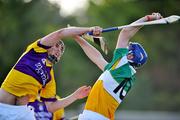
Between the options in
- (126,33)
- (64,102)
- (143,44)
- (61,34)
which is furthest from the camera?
(143,44)

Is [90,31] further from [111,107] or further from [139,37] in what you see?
[139,37]

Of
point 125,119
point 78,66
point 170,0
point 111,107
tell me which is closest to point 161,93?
point 78,66

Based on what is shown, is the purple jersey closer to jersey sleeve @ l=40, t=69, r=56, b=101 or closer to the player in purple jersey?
jersey sleeve @ l=40, t=69, r=56, b=101

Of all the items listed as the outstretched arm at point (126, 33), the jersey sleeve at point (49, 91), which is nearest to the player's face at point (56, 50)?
the jersey sleeve at point (49, 91)

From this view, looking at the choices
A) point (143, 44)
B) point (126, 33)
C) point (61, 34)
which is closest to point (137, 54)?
point (126, 33)

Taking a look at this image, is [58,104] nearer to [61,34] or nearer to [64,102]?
[64,102]

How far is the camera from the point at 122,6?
5066 cm

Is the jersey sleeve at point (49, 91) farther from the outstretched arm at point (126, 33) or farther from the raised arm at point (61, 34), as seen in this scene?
the outstretched arm at point (126, 33)

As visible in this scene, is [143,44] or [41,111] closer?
[41,111]

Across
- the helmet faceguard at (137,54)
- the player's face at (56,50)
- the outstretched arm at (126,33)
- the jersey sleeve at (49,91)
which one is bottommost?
the jersey sleeve at (49,91)

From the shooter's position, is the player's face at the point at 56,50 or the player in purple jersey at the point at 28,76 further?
A: the player's face at the point at 56,50

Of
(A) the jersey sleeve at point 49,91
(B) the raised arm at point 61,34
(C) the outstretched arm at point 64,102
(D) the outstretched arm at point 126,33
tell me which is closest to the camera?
(B) the raised arm at point 61,34

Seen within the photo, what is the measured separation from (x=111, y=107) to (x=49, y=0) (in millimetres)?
24968

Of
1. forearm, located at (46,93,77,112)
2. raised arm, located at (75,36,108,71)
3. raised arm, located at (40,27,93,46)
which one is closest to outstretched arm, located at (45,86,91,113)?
forearm, located at (46,93,77,112)
